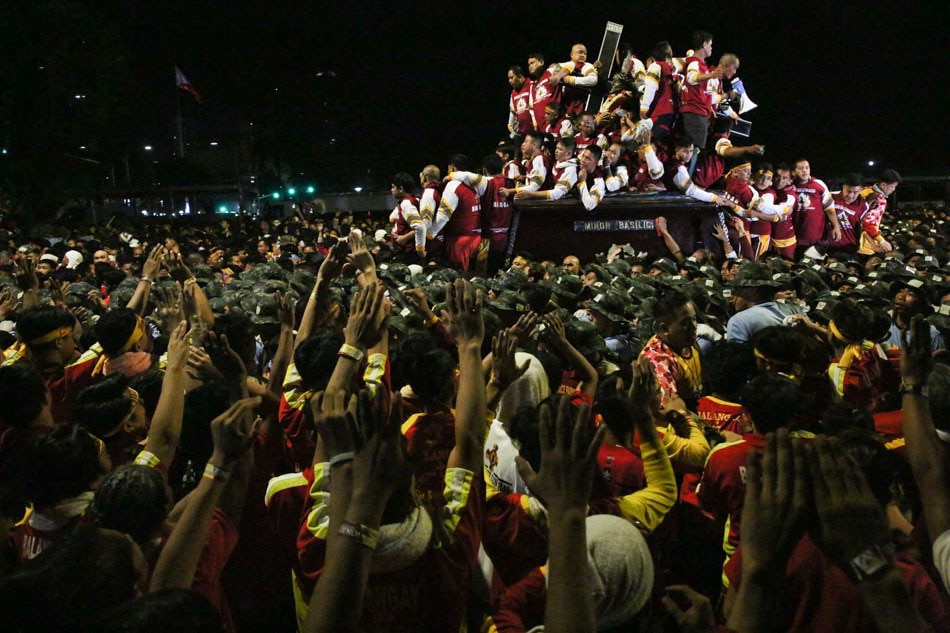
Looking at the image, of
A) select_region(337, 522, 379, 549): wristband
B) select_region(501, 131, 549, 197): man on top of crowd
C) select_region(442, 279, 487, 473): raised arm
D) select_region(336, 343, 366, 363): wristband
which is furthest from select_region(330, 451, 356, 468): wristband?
select_region(501, 131, 549, 197): man on top of crowd

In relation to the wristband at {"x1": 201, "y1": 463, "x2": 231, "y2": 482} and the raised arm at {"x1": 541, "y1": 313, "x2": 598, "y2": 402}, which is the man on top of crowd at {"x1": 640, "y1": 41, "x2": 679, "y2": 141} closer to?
the raised arm at {"x1": 541, "y1": 313, "x2": 598, "y2": 402}

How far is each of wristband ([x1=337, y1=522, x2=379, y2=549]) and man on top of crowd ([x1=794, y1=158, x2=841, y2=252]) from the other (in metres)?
12.6

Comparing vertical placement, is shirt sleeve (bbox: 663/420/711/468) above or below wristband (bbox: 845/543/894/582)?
below

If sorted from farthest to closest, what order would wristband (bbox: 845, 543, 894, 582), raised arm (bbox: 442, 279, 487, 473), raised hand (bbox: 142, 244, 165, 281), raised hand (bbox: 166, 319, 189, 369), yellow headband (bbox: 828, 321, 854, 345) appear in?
raised hand (bbox: 142, 244, 165, 281) → yellow headband (bbox: 828, 321, 854, 345) → raised hand (bbox: 166, 319, 189, 369) → raised arm (bbox: 442, 279, 487, 473) → wristband (bbox: 845, 543, 894, 582)

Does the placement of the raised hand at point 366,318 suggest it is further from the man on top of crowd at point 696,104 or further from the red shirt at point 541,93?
the red shirt at point 541,93

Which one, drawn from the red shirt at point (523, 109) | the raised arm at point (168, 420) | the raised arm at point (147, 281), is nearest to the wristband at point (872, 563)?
the raised arm at point (168, 420)

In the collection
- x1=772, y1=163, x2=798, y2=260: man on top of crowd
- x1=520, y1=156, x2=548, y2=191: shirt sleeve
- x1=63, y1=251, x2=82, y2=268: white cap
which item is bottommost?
x1=63, y1=251, x2=82, y2=268: white cap

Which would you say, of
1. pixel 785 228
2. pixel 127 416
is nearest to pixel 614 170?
pixel 785 228

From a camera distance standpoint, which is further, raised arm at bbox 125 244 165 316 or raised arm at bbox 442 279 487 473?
raised arm at bbox 125 244 165 316

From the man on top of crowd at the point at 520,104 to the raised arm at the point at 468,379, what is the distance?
38.2 feet

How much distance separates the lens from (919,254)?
977cm

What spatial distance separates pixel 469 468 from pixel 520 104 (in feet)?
41.3

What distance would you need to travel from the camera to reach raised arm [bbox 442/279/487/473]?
A: 2.46 m

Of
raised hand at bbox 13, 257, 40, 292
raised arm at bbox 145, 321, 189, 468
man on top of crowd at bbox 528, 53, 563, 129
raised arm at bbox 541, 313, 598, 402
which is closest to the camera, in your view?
raised arm at bbox 145, 321, 189, 468
